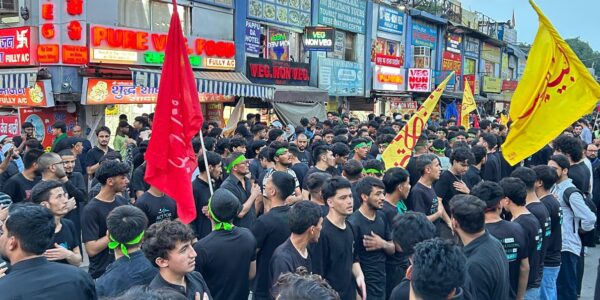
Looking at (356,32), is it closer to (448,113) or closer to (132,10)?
(448,113)

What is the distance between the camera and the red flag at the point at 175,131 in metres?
5.05

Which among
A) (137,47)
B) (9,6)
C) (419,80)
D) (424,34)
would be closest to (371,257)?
(137,47)

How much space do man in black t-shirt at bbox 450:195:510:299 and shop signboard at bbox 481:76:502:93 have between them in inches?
1376

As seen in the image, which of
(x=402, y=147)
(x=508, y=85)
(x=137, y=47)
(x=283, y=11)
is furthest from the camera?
(x=508, y=85)

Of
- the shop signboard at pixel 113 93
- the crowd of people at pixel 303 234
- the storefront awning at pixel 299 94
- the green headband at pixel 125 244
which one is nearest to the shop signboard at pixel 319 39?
the storefront awning at pixel 299 94

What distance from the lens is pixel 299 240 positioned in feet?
14.8

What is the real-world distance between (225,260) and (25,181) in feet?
11.7

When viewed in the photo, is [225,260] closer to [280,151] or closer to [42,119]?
[280,151]

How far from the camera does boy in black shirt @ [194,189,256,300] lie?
4.42 m

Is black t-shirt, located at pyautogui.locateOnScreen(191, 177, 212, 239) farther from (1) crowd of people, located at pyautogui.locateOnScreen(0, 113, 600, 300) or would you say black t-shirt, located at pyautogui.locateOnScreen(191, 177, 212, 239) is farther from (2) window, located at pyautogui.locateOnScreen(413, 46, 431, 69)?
(2) window, located at pyautogui.locateOnScreen(413, 46, 431, 69)

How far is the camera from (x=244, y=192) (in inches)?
276

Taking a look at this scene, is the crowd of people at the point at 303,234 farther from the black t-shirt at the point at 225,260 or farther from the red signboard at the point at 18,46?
the red signboard at the point at 18,46

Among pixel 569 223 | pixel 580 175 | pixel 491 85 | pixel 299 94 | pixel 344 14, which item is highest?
pixel 344 14

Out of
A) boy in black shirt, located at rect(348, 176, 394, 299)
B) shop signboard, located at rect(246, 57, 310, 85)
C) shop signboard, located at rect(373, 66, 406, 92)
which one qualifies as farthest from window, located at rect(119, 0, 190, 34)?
shop signboard, located at rect(373, 66, 406, 92)
